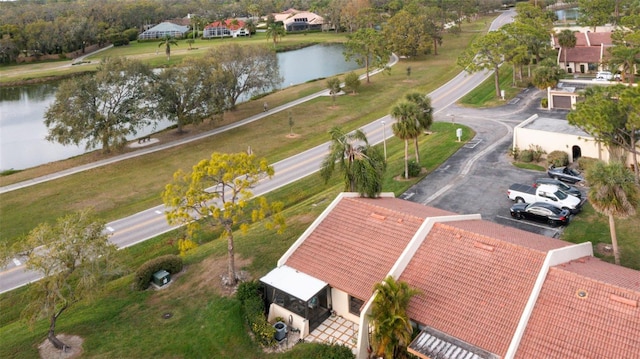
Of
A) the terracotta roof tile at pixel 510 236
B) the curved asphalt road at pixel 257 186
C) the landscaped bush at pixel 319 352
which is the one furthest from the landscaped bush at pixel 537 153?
the landscaped bush at pixel 319 352

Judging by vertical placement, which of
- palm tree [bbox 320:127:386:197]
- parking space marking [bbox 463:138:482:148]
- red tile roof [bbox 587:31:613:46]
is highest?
red tile roof [bbox 587:31:613:46]

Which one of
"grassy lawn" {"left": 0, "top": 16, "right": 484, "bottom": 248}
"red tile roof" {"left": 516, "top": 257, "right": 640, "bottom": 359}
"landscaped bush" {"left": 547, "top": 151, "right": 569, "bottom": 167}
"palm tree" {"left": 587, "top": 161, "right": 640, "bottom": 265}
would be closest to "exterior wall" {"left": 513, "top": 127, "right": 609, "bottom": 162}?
"landscaped bush" {"left": 547, "top": 151, "right": 569, "bottom": 167}

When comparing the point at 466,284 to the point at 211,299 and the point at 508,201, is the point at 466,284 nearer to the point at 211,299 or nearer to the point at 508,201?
the point at 211,299

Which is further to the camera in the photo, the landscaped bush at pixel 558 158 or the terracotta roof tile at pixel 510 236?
the landscaped bush at pixel 558 158

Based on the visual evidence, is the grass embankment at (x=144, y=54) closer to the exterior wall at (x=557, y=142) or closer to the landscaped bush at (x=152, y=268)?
the exterior wall at (x=557, y=142)

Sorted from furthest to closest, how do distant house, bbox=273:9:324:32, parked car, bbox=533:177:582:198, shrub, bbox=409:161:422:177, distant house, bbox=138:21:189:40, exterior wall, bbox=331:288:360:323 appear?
1. distant house, bbox=273:9:324:32
2. distant house, bbox=138:21:189:40
3. shrub, bbox=409:161:422:177
4. parked car, bbox=533:177:582:198
5. exterior wall, bbox=331:288:360:323

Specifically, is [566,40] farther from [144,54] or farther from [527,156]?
[144,54]

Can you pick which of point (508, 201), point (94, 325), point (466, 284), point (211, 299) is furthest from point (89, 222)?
point (508, 201)

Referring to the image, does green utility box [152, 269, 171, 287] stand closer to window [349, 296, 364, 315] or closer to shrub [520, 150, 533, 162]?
window [349, 296, 364, 315]

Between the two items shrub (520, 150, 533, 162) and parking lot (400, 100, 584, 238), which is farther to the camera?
shrub (520, 150, 533, 162)
